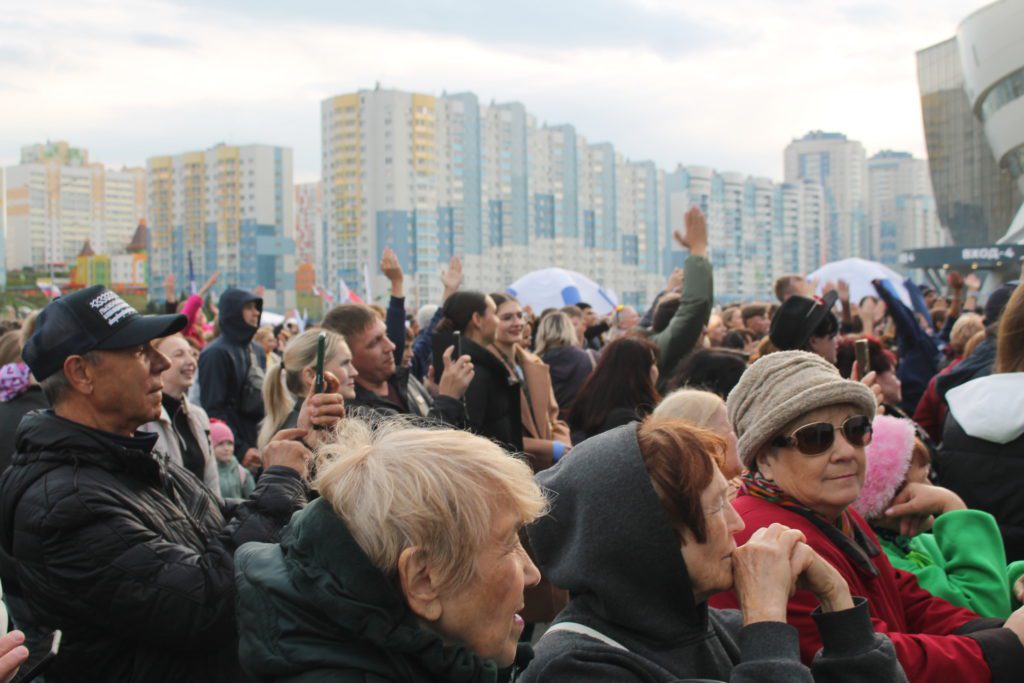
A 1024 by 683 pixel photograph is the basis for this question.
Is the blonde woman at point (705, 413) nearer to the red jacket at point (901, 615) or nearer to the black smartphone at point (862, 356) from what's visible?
the red jacket at point (901, 615)

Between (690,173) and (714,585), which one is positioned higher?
(690,173)

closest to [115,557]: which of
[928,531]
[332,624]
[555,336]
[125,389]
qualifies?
[125,389]

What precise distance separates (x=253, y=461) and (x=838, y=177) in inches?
6733

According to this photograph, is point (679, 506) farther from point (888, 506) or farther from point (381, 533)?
point (888, 506)

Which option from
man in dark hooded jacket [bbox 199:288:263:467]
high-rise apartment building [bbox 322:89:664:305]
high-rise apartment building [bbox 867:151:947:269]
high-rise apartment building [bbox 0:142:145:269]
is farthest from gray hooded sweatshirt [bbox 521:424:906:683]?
high-rise apartment building [bbox 867:151:947:269]

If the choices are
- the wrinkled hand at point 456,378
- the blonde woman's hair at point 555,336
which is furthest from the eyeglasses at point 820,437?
the blonde woman's hair at point 555,336

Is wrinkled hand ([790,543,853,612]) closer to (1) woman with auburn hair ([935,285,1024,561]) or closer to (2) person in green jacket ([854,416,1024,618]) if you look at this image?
(2) person in green jacket ([854,416,1024,618])

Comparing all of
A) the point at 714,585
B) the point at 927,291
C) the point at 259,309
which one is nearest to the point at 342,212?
the point at 927,291

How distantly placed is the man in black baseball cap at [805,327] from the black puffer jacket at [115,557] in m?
3.03

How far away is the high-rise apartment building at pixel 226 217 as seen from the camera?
4070 inches

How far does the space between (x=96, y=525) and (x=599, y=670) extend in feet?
4.64

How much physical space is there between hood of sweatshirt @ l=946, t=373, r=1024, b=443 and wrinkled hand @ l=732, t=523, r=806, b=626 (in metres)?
1.78

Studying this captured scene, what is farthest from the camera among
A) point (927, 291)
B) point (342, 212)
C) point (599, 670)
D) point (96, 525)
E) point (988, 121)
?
point (342, 212)

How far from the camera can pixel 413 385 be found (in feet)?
18.9
